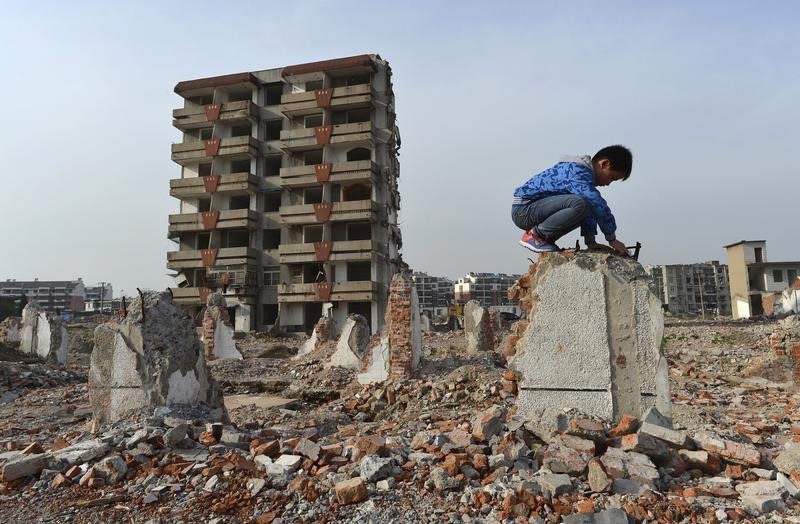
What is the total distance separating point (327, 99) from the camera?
2872 centimetres

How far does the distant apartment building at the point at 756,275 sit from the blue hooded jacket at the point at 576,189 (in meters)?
39.2

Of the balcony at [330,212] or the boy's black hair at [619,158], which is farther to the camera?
the balcony at [330,212]

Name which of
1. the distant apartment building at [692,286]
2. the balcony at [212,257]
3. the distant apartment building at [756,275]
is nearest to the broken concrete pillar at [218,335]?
the balcony at [212,257]

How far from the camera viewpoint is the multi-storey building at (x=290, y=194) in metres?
28.0

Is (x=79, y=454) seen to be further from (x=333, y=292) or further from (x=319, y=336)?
(x=333, y=292)

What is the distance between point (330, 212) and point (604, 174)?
24708mm

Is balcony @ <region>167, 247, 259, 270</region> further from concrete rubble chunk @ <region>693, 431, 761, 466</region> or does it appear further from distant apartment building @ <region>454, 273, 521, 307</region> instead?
distant apartment building @ <region>454, 273, 521, 307</region>

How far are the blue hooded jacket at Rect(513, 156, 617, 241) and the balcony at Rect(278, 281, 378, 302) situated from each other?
2273cm

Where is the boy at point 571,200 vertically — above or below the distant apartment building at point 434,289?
below

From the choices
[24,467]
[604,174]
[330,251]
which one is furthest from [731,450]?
[330,251]

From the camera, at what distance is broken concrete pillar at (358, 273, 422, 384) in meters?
9.09

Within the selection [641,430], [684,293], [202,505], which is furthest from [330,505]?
[684,293]

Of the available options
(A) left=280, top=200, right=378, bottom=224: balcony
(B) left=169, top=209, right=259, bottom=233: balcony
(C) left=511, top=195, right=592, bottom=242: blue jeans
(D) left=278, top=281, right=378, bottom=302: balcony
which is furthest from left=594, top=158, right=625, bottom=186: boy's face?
(B) left=169, top=209, right=259, bottom=233: balcony

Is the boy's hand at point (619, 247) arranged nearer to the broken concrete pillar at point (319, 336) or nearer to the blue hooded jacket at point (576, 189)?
the blue hooded jacket at point (576, 189)
